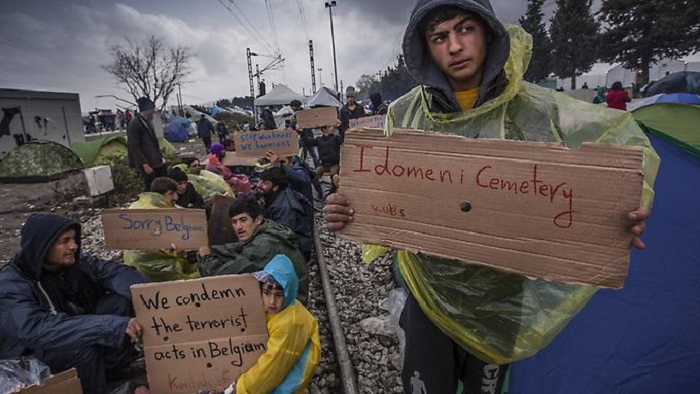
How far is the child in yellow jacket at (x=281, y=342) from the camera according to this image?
2.33 meters

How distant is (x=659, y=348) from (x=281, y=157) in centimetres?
532

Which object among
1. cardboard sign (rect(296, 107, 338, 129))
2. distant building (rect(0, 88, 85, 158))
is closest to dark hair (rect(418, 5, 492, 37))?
cardboard sign (rect(296, 107, 338, 129))

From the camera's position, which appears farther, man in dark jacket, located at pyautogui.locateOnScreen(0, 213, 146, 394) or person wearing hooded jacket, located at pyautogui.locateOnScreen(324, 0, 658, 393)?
man in dark jacket, located at pyautogui.locateOnScreen(0, 213, 146, 394)

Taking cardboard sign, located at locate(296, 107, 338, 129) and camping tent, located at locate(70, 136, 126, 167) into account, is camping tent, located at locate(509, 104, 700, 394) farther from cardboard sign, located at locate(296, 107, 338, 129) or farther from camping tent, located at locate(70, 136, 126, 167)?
camping tent, located at locate(70, 136, 126, 167)

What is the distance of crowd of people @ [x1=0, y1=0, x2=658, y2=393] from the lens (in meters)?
1.36

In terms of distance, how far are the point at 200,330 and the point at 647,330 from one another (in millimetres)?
2334

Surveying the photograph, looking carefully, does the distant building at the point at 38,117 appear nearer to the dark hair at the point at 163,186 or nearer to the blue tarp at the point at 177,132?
the blue tarp at the point at 177,132

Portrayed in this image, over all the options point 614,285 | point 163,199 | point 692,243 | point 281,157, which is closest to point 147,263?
point 163,199

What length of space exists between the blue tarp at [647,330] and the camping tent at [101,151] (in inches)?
509

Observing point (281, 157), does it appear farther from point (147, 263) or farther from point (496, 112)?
point (496, 112)

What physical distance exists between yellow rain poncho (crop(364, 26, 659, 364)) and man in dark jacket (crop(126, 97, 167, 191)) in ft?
18.2

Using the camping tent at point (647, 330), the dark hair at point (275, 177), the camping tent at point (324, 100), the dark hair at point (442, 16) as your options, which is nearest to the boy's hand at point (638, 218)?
the dark hair at point (442, 16)

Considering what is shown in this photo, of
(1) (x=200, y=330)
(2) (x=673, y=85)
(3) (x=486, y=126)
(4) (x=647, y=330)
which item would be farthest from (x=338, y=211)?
(2) (x=673, y=85)

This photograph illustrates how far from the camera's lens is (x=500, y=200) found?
1.17 m
